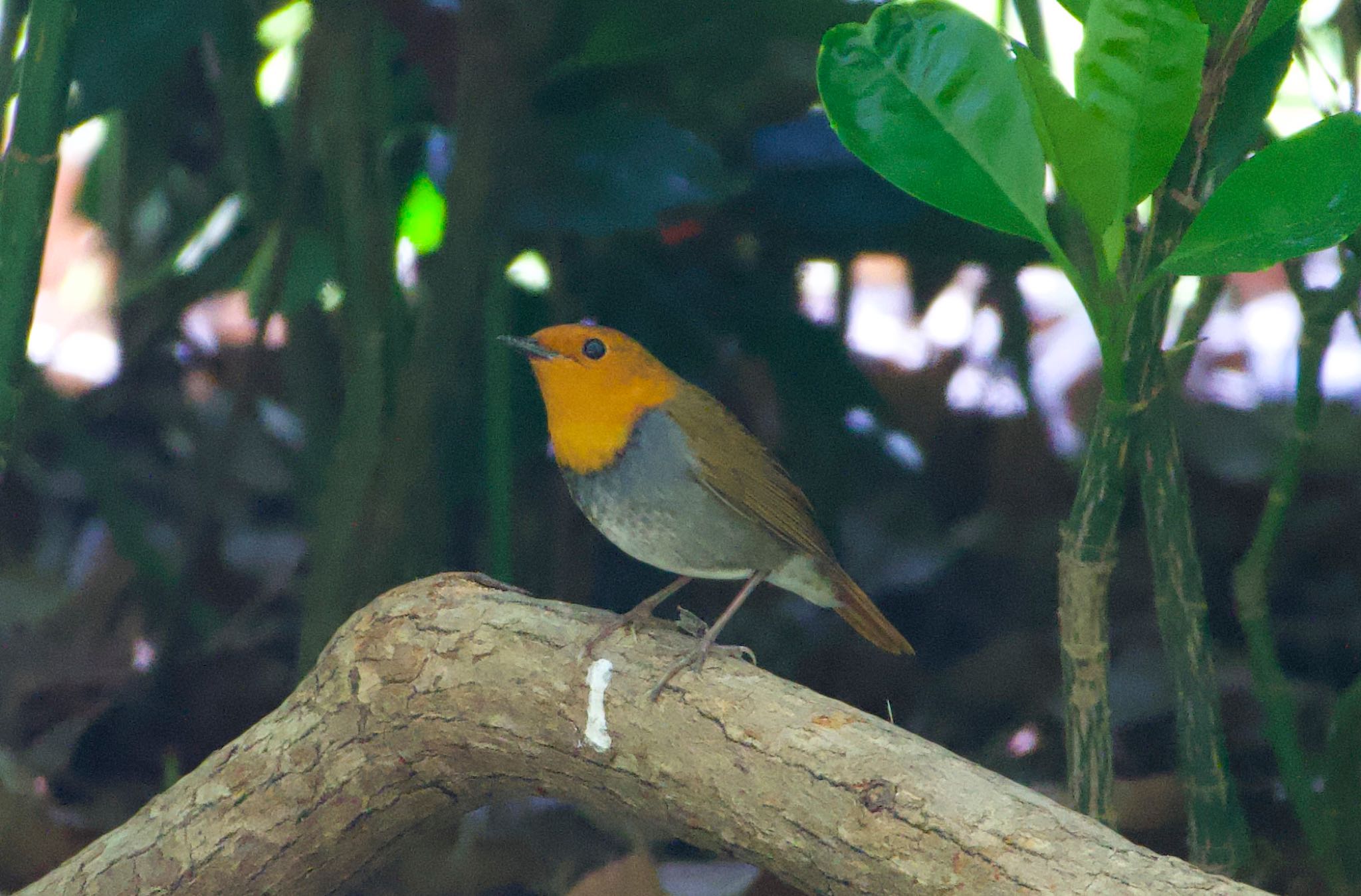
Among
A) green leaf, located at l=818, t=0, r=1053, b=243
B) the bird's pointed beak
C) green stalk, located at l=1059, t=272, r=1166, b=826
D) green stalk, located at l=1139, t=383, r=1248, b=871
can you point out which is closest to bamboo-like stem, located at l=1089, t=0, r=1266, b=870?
green stalk, located at l=1139, t=383, r=1248, b=871

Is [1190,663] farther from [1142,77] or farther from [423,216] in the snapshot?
[423,216]

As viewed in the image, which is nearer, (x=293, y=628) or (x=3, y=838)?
(x=3, y=838)

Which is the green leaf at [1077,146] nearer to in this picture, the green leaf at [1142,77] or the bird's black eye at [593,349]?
the green leaf at [1142,77]

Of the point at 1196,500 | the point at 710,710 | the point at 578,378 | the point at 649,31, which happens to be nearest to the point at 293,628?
the point at 578,378

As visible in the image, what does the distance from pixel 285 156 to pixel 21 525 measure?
1358 millimetres

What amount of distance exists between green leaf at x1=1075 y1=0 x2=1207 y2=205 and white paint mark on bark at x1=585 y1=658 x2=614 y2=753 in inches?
28.4

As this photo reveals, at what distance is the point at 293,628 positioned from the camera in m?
2.72

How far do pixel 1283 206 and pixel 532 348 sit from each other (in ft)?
3.19

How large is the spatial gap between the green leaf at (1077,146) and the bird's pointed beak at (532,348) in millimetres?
800

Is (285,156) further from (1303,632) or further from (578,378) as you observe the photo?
(1303,632)

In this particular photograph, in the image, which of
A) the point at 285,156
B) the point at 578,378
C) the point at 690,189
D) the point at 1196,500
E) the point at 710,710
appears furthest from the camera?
the point at 1196,500

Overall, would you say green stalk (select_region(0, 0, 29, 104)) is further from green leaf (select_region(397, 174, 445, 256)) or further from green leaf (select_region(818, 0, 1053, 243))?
green leaf (select_region(818, 0, 1053, 243))

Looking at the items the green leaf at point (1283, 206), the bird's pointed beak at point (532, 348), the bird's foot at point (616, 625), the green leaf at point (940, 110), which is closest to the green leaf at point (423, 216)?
the bird's pointed beak at point (532, 348)

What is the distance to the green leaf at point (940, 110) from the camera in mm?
1147
